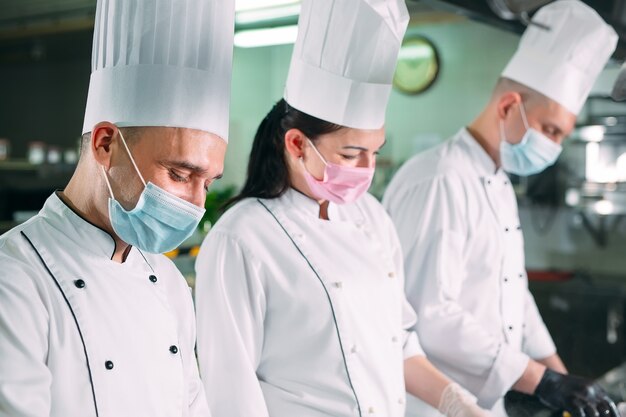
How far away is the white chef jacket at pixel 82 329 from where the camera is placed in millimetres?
1014

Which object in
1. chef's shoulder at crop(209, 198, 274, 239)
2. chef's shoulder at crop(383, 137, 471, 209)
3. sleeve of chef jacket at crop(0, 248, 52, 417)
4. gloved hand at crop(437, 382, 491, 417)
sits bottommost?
gloved hand at crop(437, 382, 491, 417)

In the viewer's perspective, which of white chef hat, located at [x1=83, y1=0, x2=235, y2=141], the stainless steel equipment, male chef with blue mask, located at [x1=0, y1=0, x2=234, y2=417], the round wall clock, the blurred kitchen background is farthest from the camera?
the round wall clock

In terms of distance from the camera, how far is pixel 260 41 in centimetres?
367

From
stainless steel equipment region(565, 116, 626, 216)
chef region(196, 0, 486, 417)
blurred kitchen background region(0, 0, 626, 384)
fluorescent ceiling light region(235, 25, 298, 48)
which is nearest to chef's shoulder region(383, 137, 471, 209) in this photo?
chef region(196, 0, 486, 417)

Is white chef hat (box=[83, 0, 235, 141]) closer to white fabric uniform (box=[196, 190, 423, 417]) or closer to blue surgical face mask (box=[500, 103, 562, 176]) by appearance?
white fabric uniform (box=[196, 190, 423, 417])

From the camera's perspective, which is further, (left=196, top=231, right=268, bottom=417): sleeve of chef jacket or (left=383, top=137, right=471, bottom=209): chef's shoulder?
(left=383, top=137, right=471, bottom=209): chef's shoulder

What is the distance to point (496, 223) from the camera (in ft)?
7.41

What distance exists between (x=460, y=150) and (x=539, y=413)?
80 cm

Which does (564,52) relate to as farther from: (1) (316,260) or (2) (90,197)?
(2) (90,197)

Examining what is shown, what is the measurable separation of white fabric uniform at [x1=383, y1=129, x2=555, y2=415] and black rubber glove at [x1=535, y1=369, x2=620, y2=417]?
0.30ft

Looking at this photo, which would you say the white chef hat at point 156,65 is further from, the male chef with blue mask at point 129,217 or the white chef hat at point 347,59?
the white chef hat at point 347,59

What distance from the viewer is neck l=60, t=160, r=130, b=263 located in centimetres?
117

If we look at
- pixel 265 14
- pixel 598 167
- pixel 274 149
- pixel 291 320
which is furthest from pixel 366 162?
pixel 598 167

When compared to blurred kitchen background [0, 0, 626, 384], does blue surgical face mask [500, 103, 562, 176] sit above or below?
above
